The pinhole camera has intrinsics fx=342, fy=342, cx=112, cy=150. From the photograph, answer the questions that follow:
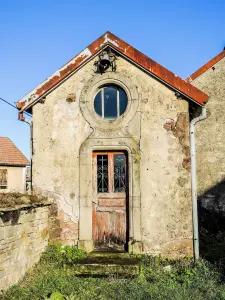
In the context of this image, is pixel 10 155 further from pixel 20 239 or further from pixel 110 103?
pixel 20 239

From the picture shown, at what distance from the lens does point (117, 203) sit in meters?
8.88

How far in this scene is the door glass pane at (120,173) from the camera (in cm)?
897

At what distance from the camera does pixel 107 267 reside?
7.66 m

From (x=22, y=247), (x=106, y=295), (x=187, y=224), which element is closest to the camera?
(x=106, y=295)

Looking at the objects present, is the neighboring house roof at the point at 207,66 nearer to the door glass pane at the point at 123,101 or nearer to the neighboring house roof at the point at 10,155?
the door glass pane at the point at 123,101

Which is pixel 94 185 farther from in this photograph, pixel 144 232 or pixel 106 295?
pixel 106 295

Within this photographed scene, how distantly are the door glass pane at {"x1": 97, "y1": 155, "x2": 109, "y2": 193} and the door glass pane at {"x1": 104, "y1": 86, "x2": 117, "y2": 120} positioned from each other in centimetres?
110

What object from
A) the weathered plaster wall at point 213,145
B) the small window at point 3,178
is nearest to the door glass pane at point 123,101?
the weathered plaster wall at point 213,145

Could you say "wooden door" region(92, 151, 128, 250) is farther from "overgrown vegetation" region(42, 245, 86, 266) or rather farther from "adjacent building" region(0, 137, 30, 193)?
"adjacent building" region(0, 137, 30, 193)

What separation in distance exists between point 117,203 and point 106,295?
2950 mm

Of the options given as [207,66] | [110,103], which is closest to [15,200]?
[110,103]

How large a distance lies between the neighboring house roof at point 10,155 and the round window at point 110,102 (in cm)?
1827

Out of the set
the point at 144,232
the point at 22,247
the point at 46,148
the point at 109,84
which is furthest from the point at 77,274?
the point at 109,84

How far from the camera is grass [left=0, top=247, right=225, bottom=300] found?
6000 mm
